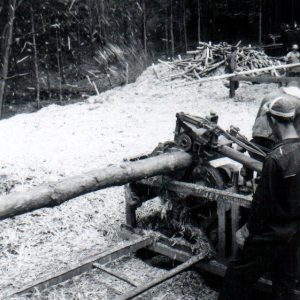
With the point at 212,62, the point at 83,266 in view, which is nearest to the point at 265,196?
the point at 83,266

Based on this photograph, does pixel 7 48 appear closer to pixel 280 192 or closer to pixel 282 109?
pixel 282 109

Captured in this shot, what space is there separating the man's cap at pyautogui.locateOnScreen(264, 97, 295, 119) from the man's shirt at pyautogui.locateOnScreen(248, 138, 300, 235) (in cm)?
19

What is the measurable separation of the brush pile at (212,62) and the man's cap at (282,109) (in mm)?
14996

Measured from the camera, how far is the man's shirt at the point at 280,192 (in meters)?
3.37

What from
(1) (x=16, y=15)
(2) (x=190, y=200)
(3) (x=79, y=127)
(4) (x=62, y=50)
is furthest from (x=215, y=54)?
(2) (x=190, y=200)

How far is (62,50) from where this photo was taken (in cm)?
1891

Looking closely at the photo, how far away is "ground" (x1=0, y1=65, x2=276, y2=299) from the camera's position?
5266 mm

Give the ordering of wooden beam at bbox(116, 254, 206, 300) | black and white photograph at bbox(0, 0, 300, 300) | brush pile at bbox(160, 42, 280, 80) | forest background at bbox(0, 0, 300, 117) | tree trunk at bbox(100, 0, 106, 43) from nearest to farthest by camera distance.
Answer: black and white photograph at bbox(0, 0, 300, 300)
wooden beam at bbox(116, 254, 206, 300)
forest background at bbox(0, 0, 300, 117)
brush pile at bbox(160, 42, 280, 80)
tree trunk at bbox(100, 0, 106, 43)

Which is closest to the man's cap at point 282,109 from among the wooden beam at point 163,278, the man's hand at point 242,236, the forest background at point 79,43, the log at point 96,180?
the man's hand at point 242,236

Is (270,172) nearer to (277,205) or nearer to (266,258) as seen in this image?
(277,205)

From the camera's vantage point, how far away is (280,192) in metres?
3.44

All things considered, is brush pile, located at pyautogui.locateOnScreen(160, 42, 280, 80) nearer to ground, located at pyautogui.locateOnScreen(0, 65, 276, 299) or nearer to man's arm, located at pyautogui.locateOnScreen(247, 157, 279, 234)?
ground, located at pyautogui.locateOnScreen(0, 65, 276, 299)

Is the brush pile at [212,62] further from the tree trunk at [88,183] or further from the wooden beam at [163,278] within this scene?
the wooden beam at [163,278]

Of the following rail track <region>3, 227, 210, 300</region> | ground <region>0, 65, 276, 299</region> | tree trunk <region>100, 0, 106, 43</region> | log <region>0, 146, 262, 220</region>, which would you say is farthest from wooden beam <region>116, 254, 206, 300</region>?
tree trunk <region>100, 0, 106, 43</region>
